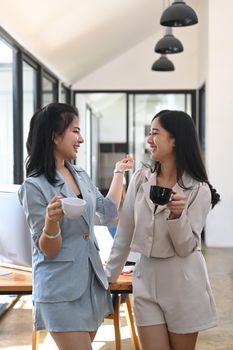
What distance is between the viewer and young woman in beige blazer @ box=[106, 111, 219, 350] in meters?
2.04

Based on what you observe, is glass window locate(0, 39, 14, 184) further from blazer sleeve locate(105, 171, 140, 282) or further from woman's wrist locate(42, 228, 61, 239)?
woman's wrist locate(42, 228, 61, 239)

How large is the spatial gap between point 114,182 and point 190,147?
403 mm

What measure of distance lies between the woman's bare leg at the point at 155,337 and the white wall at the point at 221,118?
6.19 m

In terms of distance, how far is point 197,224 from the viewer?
2066 mm

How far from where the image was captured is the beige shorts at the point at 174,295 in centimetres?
205

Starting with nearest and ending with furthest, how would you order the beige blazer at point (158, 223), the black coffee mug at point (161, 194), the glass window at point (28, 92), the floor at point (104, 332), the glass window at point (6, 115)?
the black coffee mug at point (161, 194), the beige blazer at point (158, 223), the floor at point (104, 332), the glass window at point (6, 115), the glass window at point (28, 92)

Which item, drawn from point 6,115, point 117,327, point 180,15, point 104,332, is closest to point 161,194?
point 117,327

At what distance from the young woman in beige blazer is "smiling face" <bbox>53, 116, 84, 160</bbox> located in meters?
0.30

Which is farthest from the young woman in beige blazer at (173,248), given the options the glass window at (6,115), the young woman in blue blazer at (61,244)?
the glass window at (6,115)

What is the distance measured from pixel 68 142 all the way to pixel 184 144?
0.44 meters

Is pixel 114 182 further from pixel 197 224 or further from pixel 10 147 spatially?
pixel 10 147

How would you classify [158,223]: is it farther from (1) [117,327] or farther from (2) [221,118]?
(2) [221,118]

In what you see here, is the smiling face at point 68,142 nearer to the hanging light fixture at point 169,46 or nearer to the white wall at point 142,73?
the hanging light fixture at point 169,46

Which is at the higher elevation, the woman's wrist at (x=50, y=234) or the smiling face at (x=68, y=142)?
the smiling face at (x=68, y=142)
